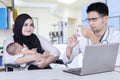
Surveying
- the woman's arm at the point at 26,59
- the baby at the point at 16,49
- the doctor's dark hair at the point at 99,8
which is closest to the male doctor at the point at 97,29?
the doctor's dark hair at the point at 99,8

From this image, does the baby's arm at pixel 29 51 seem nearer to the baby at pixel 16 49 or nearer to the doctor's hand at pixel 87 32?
the baby at pixel 16 49

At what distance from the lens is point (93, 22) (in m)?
2.07

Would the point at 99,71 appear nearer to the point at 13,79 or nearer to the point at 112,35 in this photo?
the point at 13,79

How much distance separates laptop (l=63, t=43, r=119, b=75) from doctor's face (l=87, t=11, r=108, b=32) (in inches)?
25.1

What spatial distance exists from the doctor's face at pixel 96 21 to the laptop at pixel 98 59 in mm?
637

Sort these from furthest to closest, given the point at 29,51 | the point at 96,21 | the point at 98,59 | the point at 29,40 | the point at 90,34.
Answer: the point at 29,40 → the point at 29,51 → the point at 96,21 → the point at 90,34 → the point at 98,59

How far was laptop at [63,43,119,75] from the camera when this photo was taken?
1320 millimetres

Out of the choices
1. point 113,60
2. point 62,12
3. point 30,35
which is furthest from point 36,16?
point 113,60

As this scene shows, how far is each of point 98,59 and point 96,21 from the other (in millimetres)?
786

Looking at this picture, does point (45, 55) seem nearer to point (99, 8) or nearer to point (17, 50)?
point (17, 50)

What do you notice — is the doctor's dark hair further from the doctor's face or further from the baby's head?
the baby's head

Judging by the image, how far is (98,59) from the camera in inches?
54.2

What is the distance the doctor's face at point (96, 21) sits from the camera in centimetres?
207

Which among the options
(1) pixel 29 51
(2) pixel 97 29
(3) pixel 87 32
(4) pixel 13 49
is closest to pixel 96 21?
(2) pixel 97 29
